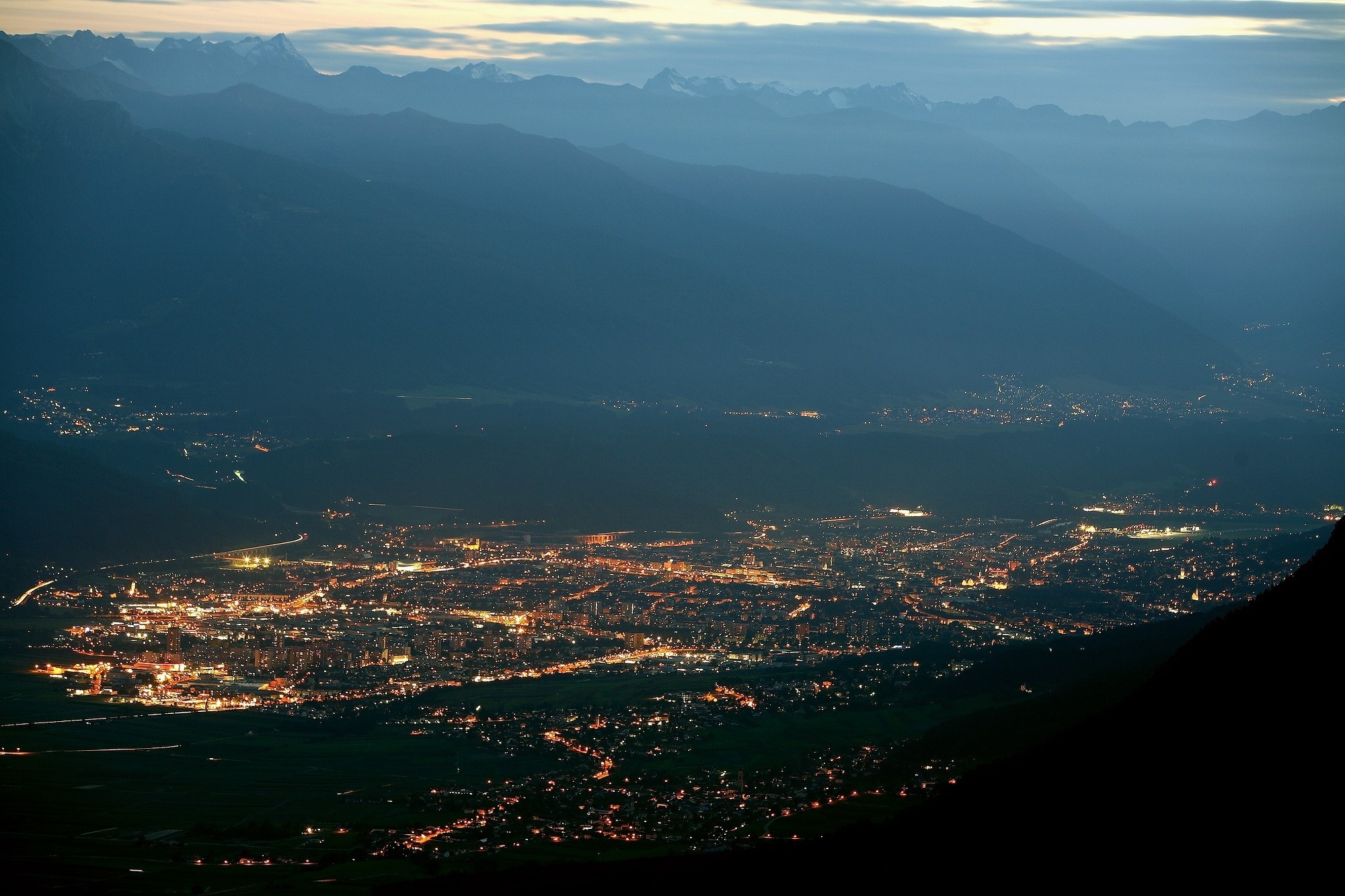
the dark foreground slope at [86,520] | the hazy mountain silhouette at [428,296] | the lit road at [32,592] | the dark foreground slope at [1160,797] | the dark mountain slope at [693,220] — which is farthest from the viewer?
the dark mountain slope at [693,220]

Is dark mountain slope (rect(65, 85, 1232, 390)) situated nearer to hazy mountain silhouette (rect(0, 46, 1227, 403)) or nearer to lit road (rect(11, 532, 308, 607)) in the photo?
hazy mountain silhouette (rect(0, 46, 1227, 403))

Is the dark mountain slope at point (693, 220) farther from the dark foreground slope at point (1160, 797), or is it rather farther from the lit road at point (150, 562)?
the dark foreground slope at point (1160, 797)

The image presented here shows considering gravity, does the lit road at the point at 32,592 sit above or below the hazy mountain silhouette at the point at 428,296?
below

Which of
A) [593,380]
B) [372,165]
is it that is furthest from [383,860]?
[372,165]

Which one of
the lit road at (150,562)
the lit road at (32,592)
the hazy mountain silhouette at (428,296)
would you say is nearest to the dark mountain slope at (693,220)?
the hazy mountain silhouette at (428,296)

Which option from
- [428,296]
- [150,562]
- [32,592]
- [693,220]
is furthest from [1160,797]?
[693,220]
